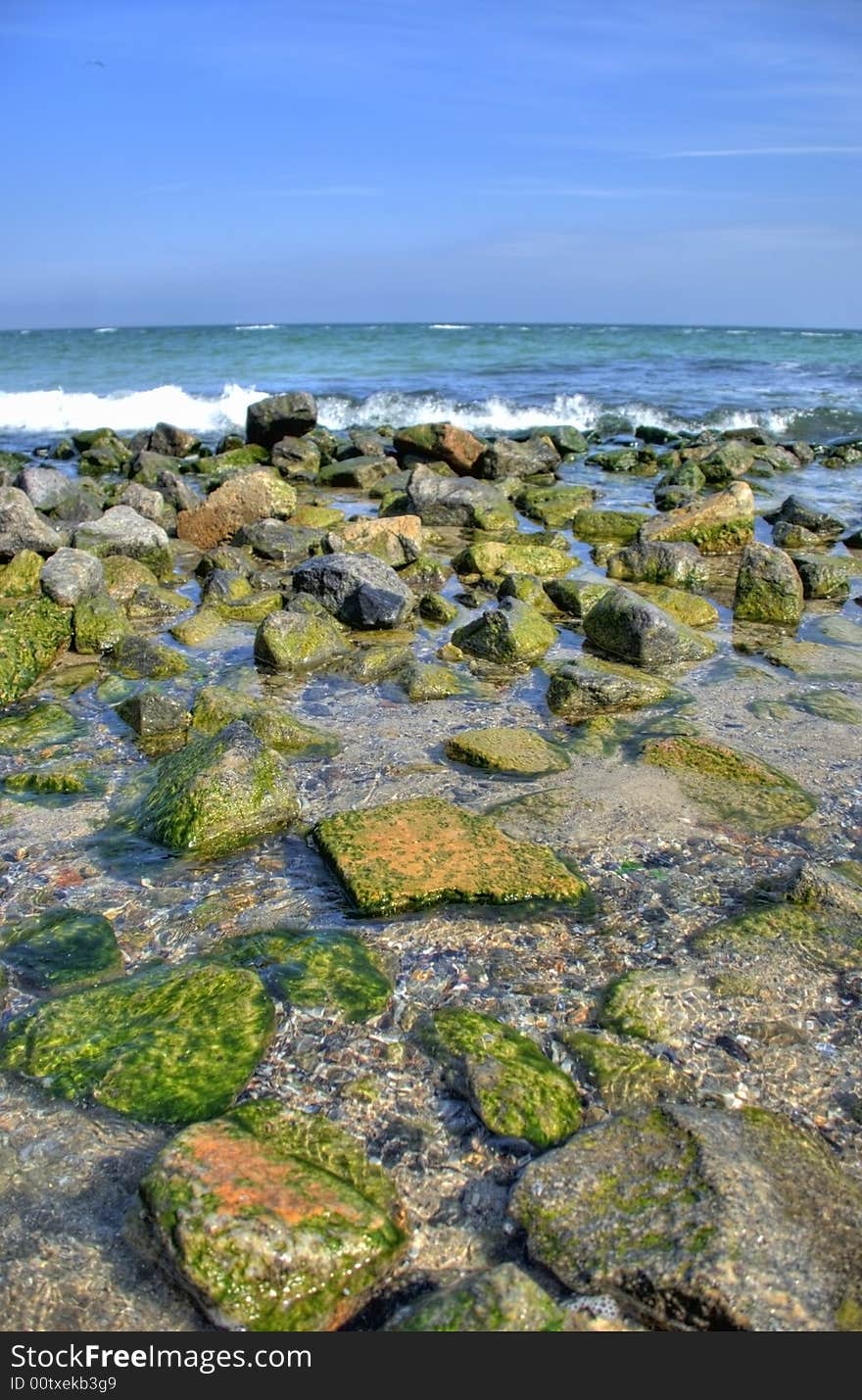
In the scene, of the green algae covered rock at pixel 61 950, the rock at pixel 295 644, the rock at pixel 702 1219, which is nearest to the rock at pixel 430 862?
the green algae covered rock at pixel 61 950

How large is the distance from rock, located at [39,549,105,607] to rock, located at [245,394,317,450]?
29.1 feet

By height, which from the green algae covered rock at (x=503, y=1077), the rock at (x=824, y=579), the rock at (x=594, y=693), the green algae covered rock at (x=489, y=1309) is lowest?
the green algae covered rock at (x=503, y=1077)

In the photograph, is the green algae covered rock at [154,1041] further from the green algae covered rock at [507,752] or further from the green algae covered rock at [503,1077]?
the green algae covered rock at [507,752]

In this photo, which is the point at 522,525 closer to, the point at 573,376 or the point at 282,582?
the point at 282,582

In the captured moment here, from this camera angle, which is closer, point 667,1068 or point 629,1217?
point 629,1217

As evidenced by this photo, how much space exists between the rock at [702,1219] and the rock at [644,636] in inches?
171

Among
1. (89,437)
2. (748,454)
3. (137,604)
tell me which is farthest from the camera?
(89,437)

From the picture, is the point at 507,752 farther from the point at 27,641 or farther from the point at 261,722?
the point at 27,641

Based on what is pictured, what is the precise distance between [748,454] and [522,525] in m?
5.91

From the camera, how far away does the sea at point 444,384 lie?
22.2 metres

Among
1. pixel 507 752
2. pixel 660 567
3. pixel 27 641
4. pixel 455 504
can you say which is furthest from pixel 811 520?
pixel 27 641

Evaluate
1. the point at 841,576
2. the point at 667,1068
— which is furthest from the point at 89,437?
the point at 667,1068

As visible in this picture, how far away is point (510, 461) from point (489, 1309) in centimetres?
1311

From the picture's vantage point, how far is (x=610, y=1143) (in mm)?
2674
